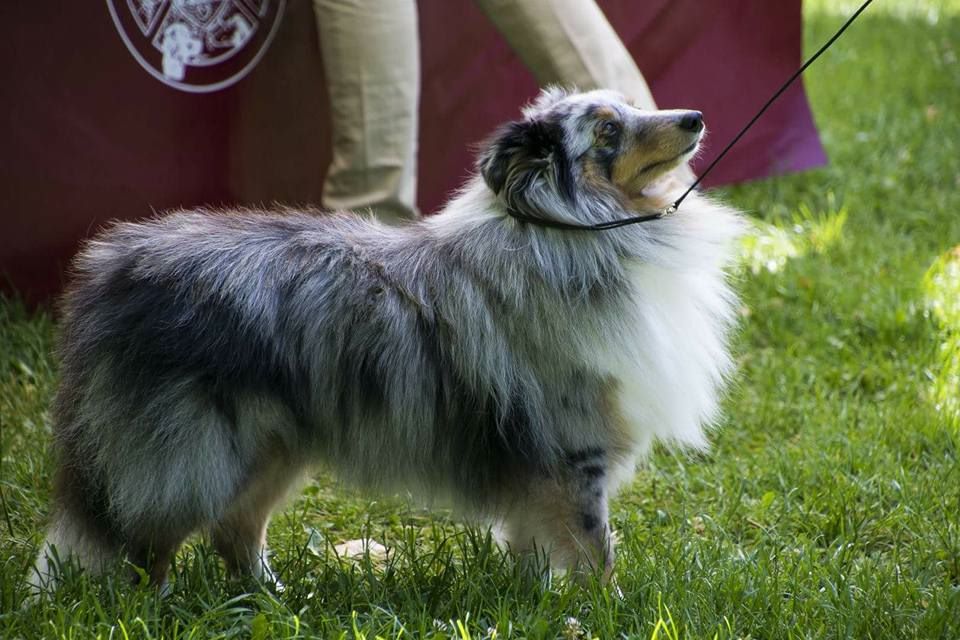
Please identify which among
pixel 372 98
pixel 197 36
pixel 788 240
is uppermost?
pixel 197 36

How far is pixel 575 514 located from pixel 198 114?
107 inches

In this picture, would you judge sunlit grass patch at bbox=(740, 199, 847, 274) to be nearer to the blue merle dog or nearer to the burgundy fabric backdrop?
the burgundy fabric backdrop

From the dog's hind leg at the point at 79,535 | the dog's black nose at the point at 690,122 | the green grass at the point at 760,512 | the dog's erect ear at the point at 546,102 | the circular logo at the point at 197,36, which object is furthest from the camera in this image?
the circular logo at the point at 197,36

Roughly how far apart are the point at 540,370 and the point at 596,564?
0.54 metres

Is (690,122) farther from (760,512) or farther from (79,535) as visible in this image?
(79,535)

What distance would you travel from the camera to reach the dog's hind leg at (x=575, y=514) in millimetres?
3041

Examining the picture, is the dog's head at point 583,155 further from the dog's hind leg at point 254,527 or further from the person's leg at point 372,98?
the person's leg at point 372,98

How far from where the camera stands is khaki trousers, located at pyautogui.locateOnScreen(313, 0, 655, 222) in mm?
4328

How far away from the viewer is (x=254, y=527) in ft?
10.9

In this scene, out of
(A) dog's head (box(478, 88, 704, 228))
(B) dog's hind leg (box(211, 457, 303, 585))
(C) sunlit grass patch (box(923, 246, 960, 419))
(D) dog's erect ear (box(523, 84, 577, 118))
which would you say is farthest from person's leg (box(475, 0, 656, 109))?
(B) dog's hind leg (box(211, 457, 303, 585))

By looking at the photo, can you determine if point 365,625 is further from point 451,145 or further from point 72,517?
point 451,145

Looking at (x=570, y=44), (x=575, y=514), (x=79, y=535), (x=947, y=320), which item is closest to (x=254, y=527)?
(x=79, y=535)

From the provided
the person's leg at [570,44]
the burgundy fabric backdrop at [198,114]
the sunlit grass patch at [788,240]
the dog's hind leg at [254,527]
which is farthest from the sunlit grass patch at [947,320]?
the dog's hind leg at [254,527]

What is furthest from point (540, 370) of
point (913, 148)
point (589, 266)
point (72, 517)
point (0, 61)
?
point (913, 148)
